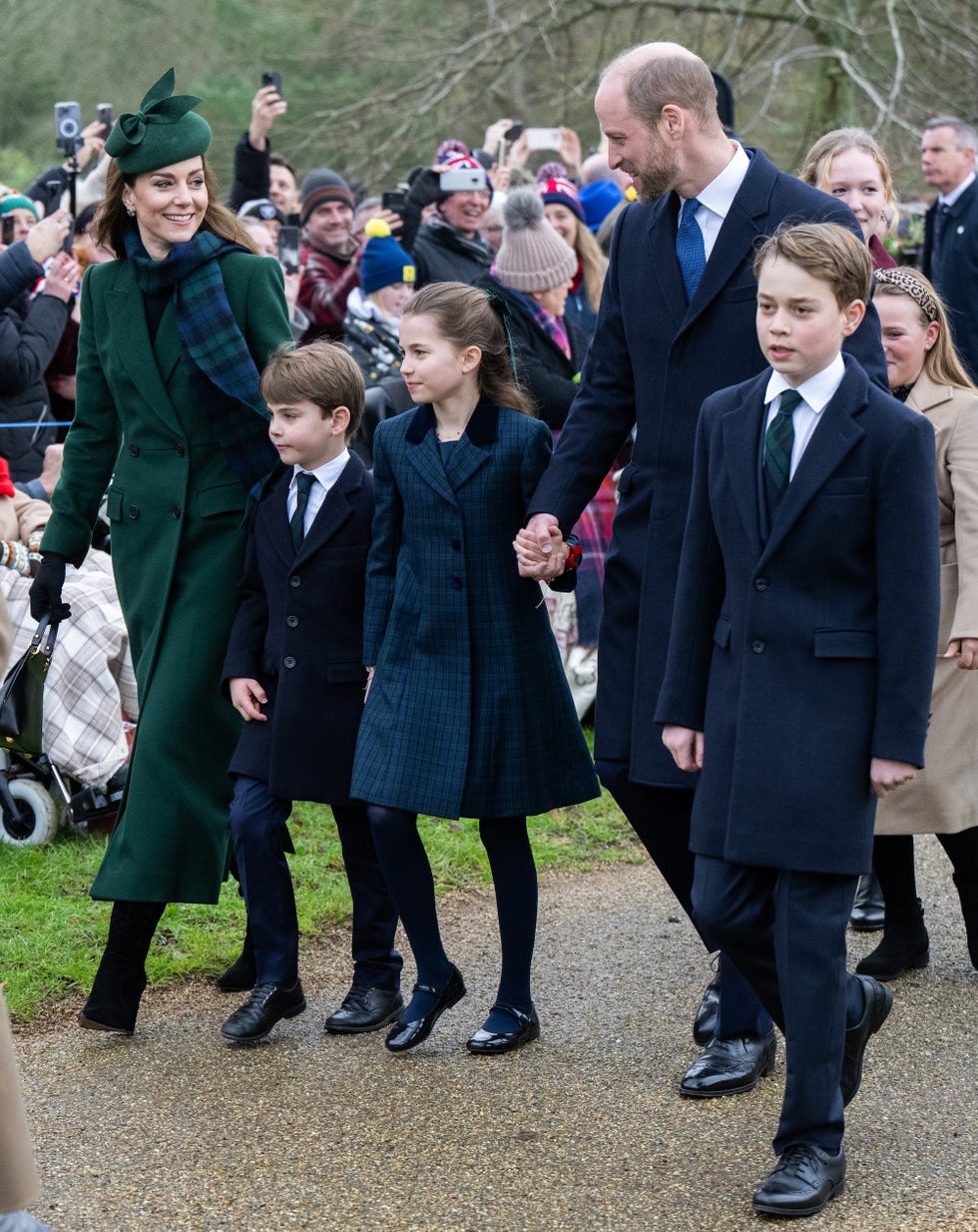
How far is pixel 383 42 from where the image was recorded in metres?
18.3

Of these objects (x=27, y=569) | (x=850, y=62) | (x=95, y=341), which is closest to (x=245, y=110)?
(x=850, y=62)

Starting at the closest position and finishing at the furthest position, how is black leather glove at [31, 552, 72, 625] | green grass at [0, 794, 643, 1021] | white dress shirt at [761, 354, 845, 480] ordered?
white dress shirt at [761, 354, 845, 480] → black leather glove at [31, 552, 72, 625] → green grass at [0, 794, 643, 1021]

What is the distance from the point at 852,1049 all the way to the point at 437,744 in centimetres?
113

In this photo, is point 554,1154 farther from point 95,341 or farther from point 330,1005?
point 95,341

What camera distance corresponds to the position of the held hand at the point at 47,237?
6.72 m

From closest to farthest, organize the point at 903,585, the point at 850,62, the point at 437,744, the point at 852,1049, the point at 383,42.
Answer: the point at 903,585
the point at 852,1049
the point at 437,744
the point at 850,62
the point at 383,42

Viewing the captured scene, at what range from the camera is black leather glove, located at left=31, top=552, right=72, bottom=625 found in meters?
4.27

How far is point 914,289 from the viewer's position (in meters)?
4.45

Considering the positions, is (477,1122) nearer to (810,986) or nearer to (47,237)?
(810,986)

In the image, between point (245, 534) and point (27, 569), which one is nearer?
point (245, 534)

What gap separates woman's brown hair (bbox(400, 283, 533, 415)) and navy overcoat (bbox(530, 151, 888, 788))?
0.22 m

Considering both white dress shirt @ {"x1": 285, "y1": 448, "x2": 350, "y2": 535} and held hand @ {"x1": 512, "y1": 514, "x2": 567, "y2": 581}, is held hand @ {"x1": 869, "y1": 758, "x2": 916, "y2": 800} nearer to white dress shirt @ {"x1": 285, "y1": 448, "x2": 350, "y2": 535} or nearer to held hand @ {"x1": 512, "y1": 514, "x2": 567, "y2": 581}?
held hand @ {"x1": 512, "y1": 514, "x2": 567, "y2": 581}

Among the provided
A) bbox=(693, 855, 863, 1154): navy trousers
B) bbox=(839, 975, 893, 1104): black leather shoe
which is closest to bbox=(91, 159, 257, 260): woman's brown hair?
bbox=(693, 855, 863, 1154): navy trousers

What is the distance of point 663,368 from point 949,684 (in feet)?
4.29
